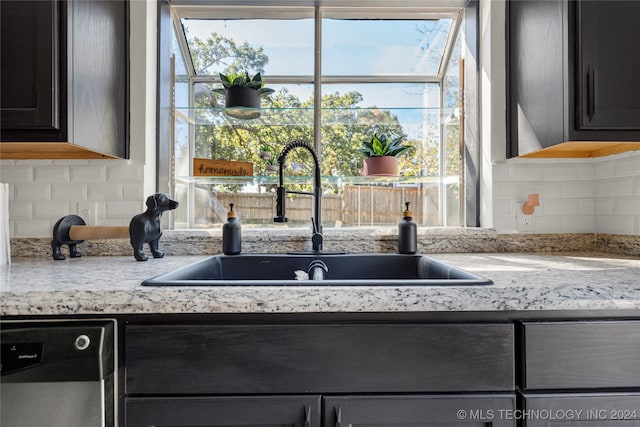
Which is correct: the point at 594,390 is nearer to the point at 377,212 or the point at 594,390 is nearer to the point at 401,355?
the point at 401,355

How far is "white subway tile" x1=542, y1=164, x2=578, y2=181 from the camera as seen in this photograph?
1640mm

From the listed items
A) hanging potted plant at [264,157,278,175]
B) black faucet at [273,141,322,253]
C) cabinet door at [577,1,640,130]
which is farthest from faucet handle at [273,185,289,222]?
cabinet door at [577,1,640,130]

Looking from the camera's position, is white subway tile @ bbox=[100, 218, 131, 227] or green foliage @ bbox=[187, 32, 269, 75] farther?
green foliage @ bbox=[187, 32, 269, 75]

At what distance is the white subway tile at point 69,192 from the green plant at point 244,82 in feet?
2.31

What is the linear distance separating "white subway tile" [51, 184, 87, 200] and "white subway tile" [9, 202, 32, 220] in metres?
0.10

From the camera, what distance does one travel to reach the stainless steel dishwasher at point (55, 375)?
33.1 inches

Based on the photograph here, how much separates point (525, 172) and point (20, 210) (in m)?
2.10

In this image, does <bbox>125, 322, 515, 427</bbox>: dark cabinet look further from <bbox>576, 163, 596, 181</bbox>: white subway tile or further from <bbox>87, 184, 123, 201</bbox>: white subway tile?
<bbox>576, 163, 596, 181</bbox>: white subway tile

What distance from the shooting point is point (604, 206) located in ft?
5.24

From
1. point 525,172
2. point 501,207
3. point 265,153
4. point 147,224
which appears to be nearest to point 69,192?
point 147,224

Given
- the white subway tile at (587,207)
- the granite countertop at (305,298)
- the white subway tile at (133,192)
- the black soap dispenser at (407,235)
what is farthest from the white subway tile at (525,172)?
the white subway tile at (133,192)

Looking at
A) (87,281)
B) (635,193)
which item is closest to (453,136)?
(635,193)

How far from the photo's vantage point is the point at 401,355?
88cm

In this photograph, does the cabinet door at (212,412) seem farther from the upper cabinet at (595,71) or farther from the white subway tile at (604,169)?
the white subway tile at (604,169)
